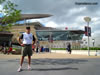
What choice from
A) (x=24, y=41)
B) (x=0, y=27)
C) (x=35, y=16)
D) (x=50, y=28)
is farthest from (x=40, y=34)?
(x=24, y=41)

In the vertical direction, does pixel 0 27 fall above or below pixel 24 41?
above

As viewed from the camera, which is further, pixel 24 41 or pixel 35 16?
pixel 35 16

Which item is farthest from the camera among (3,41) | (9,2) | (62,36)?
(3,41)

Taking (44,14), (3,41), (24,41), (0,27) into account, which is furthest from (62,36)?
(24,41)

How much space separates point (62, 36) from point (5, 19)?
6864cm

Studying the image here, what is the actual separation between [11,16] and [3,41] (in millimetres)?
78820

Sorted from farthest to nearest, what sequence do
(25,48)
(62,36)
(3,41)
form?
(3,41)
(62,36)
(25,48)

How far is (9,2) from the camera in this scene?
12961mm

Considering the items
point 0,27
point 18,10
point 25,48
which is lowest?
point 25,48

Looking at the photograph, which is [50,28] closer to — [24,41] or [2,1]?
[2,1]

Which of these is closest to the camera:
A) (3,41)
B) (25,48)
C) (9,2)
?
(25,48)

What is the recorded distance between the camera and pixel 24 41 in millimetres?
6965

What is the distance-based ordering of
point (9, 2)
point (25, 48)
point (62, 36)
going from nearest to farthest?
point (25, 48), point (9, 2), point (62, 36)

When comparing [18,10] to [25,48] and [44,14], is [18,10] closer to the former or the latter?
[25,48]
